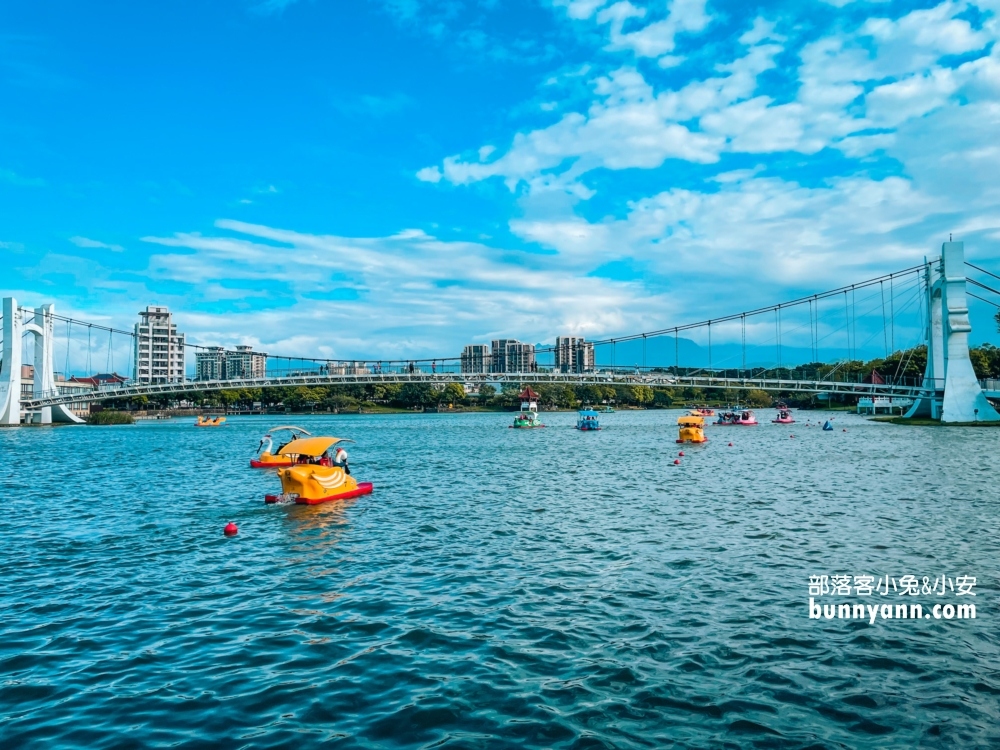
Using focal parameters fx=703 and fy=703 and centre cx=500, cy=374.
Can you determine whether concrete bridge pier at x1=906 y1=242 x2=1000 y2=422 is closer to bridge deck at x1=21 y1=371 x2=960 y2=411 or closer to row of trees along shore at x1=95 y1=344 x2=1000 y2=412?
bridge deck at x1=21 y1=371 x2=960 y2=411

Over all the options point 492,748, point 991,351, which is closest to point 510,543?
point 492,748

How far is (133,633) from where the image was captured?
40.7 feet

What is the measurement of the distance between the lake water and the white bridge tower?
8350 cm

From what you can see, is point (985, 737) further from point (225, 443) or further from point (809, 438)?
point (225, 443)

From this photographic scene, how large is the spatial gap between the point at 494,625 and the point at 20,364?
108m

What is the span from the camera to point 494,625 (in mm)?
12531

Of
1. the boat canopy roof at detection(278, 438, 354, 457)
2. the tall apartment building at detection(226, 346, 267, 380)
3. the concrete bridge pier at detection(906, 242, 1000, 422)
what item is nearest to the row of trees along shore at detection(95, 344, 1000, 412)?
the tall apartment building at detection(226, 346, 267, 380)

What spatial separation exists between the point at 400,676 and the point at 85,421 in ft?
404

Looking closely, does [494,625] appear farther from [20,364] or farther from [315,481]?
[20,364]

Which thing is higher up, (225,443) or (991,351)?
(991,351)

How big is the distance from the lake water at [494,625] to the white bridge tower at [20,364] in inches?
3287

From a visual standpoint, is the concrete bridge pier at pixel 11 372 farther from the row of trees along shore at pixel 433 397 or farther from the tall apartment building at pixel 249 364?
the tall apartment building at pixel 249 364

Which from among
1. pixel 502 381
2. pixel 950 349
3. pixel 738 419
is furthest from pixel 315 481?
pixel 738 419

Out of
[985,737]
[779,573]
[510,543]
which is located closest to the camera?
[985,737]
